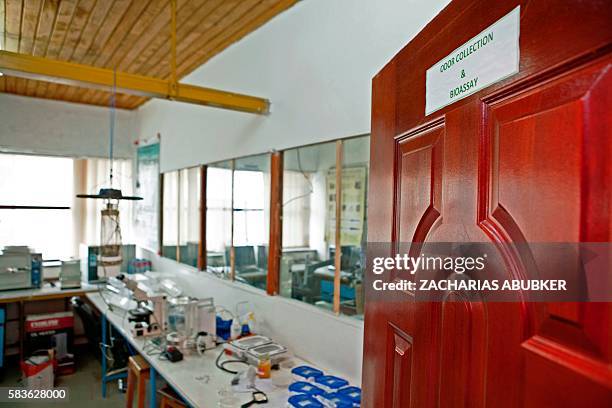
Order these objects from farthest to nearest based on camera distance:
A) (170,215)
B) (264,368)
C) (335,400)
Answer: (170,215)
(264,368)
(335,400)

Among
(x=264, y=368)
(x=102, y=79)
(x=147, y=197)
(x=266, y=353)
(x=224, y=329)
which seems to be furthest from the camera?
(x=147, y=197)

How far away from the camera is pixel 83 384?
3.50m

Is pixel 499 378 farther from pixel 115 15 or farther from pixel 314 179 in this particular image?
pixel 115 15

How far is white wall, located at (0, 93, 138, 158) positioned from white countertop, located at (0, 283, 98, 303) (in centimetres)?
119

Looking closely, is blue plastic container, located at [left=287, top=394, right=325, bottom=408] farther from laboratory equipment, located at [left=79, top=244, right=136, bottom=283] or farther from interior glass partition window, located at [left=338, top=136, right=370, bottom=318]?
laboratory equipment, located at [left=79, top=244, right=136, bottom=283]

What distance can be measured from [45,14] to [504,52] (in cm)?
313

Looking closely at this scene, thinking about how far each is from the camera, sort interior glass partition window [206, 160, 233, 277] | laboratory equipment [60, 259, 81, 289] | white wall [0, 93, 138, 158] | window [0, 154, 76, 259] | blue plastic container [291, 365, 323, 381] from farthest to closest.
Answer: laboratory equipment [60, 259, 81, 289] < interior glass partition window [206, 160, 233, 277] < blue plastic container [291, 365, 323, 381] < white wall [0, 93, 138, 158] < window [0, 154, 76, 259]

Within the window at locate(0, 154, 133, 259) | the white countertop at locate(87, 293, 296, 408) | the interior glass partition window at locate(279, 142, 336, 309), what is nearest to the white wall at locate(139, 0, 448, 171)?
the interior glass partition window at locate(279, 142, 336, 309)

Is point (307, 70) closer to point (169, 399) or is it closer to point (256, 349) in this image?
point (256, 349)

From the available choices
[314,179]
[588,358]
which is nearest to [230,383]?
[314,179]

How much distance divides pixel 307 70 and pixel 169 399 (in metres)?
2.23

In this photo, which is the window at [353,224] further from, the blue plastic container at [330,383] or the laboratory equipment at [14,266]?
the laboratory equipment at [14,266]

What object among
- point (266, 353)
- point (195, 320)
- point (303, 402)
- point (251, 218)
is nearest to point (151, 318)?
point (195, 320)

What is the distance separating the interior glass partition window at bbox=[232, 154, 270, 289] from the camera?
2979 millimetres
